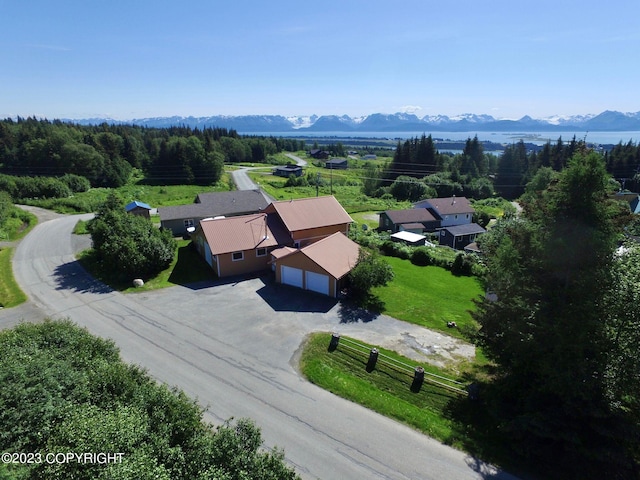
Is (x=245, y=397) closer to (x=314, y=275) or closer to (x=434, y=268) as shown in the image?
(x=314, y=275)

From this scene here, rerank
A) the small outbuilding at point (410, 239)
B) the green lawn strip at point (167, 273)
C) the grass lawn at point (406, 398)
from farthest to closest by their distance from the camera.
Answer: the small outbuilding at point (410, 239) → the green lawn strip at point (167, 273) → the grass lawn at point (406, 398)

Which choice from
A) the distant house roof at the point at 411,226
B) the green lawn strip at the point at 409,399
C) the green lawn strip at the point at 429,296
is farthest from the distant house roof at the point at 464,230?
the green lawn strip at the point at 409,399

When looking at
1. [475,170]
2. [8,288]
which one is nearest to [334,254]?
[8,288]

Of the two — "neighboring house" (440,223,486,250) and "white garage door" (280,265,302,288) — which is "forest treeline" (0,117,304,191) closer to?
"neighboring house" (440,223,486,250)

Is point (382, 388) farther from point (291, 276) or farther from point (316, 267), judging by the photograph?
point (291, 276)

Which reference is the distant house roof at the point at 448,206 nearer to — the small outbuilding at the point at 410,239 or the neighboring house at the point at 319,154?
the small outbuilding at the point at 410,239
